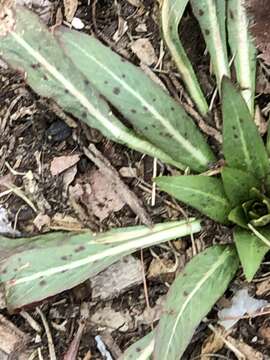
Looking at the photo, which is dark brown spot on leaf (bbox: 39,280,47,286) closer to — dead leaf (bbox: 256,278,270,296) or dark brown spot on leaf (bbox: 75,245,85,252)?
dark brown spot on leaf (bbox: 75,245,85,252)

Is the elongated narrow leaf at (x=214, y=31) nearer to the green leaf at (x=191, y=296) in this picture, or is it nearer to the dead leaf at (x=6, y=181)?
the green leaf at (x=191, y=296)

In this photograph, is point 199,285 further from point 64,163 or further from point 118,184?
point 64,163

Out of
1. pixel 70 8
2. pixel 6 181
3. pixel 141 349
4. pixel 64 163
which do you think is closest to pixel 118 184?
pixel 64 163

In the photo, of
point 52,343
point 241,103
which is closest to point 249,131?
point 241,103

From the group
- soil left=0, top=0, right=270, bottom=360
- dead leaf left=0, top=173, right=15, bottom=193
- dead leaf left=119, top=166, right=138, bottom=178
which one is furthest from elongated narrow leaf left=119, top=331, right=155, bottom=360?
dead leaf left=0, top=173, right=15, bottom=193

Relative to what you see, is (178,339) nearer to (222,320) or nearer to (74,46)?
(222,320)

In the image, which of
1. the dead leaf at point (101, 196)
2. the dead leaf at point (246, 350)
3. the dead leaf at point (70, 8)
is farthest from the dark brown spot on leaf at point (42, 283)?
the dead leaf at point (70, 8)
